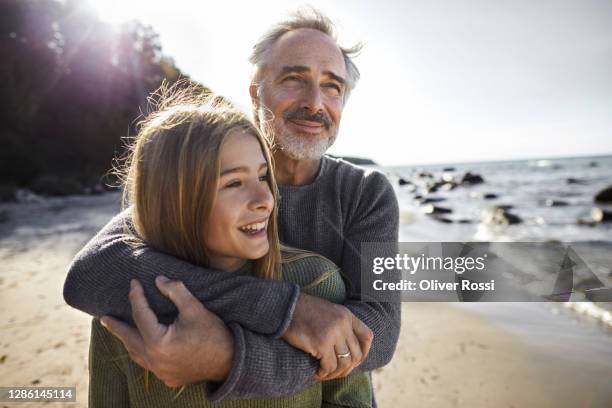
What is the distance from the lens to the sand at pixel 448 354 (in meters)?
3.45

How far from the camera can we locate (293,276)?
1.59m

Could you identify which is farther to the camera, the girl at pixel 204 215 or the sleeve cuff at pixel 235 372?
the girl at pixel 204 215

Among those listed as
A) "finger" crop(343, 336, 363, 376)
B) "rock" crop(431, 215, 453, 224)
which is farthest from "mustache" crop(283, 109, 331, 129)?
"rock" crop(431, 215, 453, 224)

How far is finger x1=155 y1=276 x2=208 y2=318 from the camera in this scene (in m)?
1.27

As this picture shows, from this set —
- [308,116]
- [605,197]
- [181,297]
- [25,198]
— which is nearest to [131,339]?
[181,297]

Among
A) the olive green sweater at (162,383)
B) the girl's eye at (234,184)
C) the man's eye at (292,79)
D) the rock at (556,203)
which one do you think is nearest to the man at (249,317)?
the olive green sweater at (162,383)

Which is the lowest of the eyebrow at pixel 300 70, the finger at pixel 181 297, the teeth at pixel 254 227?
the finger at pixel 181 297

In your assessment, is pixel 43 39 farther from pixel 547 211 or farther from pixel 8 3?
pixel 547 211

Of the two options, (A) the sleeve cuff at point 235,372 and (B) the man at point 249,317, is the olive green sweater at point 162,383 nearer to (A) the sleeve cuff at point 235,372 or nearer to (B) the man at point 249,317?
(B) the man at point 249,317

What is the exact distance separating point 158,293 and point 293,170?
4.62ft

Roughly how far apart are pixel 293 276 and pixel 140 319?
0.60 metres

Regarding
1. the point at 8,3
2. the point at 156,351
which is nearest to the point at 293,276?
the point at 156,351

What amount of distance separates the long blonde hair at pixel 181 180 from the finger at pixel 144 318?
0.30 meters

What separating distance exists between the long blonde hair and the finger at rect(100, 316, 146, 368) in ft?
1.14
